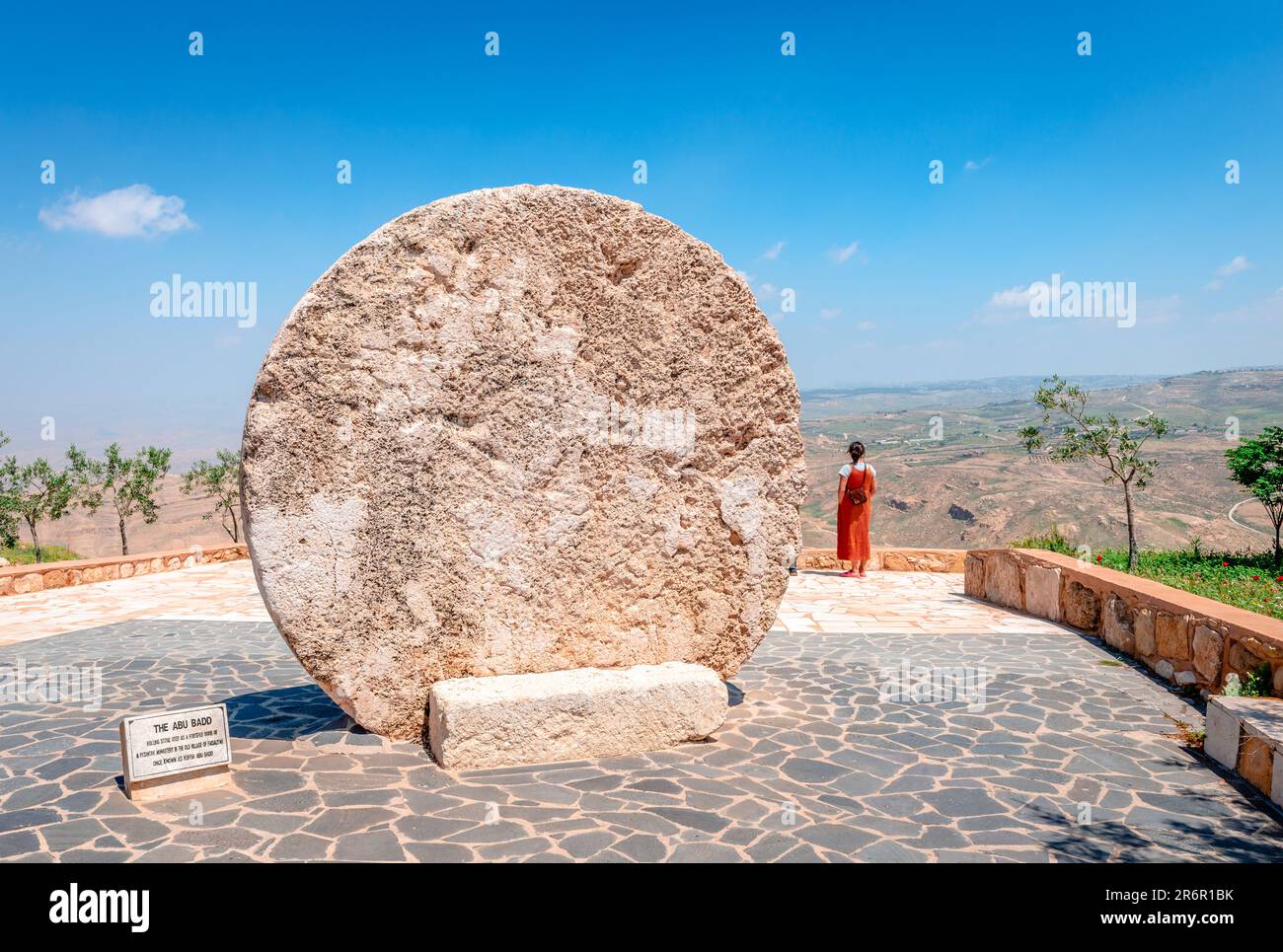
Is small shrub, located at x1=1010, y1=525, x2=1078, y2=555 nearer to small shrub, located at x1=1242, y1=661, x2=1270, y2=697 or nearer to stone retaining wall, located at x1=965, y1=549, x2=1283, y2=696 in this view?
stone retaining wall, located at x1=965, y1=549, x2=1283, y2=696

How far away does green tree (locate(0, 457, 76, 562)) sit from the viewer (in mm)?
17000

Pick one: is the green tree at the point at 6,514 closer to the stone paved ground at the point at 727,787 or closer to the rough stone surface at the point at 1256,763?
the stone paved ground at the point at 727,787

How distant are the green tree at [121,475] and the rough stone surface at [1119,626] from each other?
1748 centimetres

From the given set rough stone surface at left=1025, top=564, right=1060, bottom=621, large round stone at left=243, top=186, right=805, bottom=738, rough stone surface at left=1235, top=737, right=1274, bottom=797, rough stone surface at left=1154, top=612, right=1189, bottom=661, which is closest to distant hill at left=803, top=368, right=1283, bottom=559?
rough stone surface at left=1025, top=564, right=1060, bottom=621

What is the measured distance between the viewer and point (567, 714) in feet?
14.5

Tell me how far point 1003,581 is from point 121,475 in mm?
17226

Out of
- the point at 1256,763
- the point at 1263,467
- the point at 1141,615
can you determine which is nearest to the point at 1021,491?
the point at 1263,467

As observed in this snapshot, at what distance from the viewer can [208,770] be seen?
3.99 metres

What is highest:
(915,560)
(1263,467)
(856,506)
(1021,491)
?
(1263,467)

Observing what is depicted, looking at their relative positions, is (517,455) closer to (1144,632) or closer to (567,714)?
(567,714)

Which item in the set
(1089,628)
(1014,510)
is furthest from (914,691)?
(1014,510)

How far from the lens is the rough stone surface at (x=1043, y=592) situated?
8383 mm

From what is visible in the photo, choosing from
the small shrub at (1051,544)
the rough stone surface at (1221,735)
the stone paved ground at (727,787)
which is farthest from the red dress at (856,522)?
the rough stone surface at (1221,735)

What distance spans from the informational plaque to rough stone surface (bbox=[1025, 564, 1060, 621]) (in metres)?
7.69
